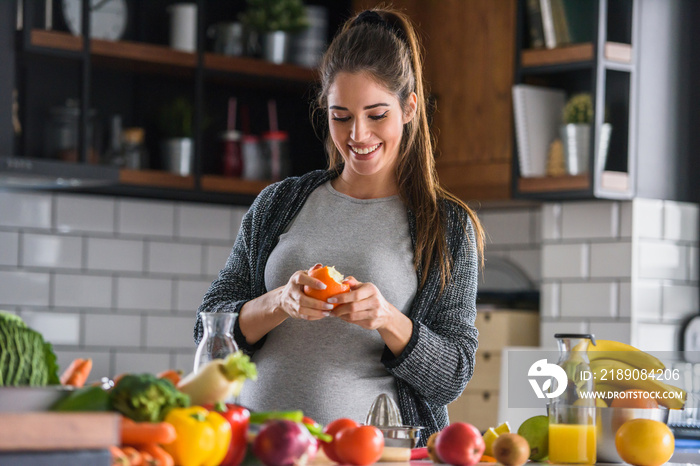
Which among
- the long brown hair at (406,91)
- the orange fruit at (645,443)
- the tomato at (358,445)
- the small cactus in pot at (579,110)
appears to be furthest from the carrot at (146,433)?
the small cactus in pot at (579,110)

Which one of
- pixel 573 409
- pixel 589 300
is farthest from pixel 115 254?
pixel 573 409

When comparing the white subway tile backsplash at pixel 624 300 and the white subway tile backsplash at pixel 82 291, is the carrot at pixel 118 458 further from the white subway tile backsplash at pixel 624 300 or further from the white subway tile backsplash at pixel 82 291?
the white subway tile backsplash at pixel 82 291

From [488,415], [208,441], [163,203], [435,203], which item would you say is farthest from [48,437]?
[163,203]

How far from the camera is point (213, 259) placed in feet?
12.9

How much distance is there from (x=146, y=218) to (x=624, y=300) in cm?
179

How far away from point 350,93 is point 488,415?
1.84m

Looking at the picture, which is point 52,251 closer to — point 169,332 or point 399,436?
point 169,332

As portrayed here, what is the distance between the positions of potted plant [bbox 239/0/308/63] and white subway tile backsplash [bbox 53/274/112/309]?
1081 millimetres

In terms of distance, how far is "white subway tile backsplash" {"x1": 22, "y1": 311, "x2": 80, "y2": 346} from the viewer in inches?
139

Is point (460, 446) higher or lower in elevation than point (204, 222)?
lower

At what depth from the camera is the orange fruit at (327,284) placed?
5.39 feet

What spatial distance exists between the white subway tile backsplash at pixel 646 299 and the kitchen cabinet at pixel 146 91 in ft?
4.74

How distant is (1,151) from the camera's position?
3066 millimetres

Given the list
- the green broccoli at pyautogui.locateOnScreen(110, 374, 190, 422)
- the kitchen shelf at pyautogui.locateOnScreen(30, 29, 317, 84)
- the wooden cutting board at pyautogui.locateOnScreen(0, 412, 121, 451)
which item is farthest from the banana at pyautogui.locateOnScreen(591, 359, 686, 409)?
the kitchen shelf at pyautogui.locateOnScreen(30, 29, 317, 84)
